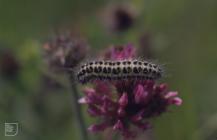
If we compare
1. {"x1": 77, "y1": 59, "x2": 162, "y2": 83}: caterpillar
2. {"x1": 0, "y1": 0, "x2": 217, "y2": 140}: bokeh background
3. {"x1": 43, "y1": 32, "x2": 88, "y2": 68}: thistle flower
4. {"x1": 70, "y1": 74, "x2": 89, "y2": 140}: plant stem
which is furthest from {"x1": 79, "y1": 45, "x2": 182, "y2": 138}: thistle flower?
{"x1": 43, "y1": 32, "x2": 88, "y2": 68}: thistle flower

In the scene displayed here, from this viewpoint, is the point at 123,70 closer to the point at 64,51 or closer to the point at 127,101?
the point at 127,101

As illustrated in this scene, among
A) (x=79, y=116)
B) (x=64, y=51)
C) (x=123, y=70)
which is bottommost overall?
(x=79, y=116)

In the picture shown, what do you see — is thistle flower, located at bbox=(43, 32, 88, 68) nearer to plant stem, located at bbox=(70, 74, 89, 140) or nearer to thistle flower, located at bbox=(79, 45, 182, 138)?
plant stem, located at bbox=(70, 74, 89, 140)

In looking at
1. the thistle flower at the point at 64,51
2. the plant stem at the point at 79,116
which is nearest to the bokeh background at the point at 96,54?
the thistle flower at the point at 64,51

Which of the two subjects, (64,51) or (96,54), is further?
(96,54)

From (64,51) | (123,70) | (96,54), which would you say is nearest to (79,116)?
(64,51)

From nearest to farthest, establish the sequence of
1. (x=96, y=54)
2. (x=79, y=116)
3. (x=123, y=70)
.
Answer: (x=123, y=70), (x=79, y=116), (x=96, y=54)
